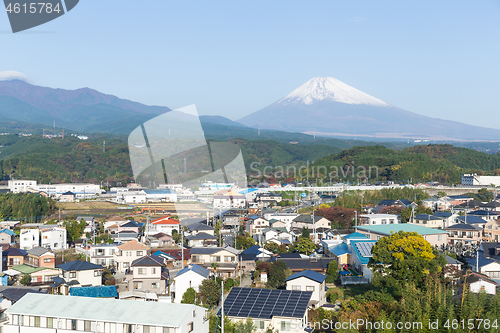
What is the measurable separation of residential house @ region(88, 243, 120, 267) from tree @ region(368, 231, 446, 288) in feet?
13.8

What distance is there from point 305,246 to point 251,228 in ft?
10.8

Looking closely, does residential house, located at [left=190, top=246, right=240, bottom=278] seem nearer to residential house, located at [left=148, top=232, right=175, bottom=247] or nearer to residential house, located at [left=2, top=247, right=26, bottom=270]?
residential house, located at [left=148, top=232, right=175, bottom=247]

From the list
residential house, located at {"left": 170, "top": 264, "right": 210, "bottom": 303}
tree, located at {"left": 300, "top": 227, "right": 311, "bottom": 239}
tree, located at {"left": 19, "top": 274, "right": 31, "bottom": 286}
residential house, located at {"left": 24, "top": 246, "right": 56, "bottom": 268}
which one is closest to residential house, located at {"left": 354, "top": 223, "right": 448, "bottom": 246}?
tree, located at {"left": 300, "top": 227, "right": 311, "bottom": 239}

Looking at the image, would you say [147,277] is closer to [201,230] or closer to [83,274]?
[83,274]

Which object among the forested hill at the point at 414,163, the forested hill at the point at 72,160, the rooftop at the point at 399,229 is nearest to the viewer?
the rooftop at the point at 399,229

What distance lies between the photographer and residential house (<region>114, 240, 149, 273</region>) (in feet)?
24.6

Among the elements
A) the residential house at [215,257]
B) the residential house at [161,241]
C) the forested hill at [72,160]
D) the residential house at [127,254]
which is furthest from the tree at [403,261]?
the forested hill at [72,160]

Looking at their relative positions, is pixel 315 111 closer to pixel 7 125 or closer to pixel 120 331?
pixel 7 125

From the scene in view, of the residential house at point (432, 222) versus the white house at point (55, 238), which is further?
the residential house at point (432, 222)

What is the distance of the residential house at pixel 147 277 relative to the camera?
20.0ft

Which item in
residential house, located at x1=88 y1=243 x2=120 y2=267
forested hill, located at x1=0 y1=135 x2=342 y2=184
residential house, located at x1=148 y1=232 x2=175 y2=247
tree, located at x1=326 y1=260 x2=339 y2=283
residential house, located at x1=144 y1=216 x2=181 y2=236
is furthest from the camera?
forested hill, located at x1=0 y1=135 x2=342 y2=184

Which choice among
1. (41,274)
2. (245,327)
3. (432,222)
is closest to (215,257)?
(41,274)

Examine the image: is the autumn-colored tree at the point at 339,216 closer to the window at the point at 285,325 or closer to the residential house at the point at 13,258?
the residential house at the point at 13,258

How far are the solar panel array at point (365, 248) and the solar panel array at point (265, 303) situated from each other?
275 centimetres
